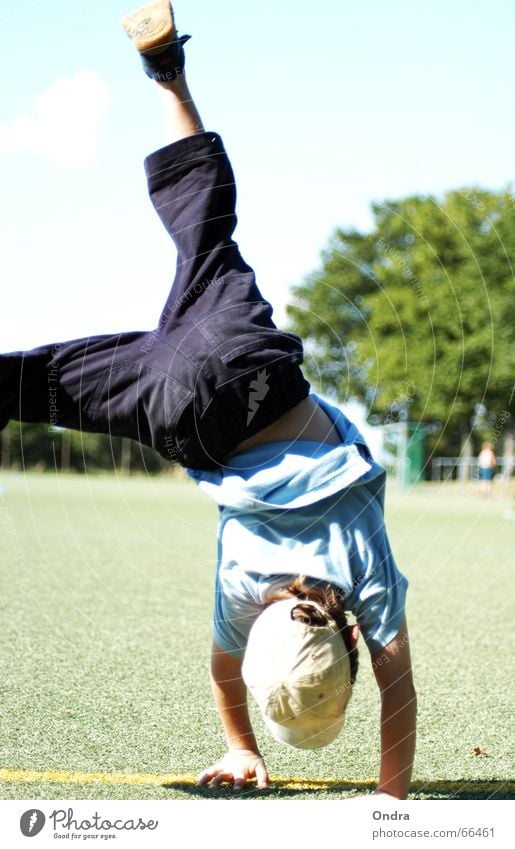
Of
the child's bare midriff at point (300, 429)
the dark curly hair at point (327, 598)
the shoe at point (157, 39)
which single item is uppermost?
the shoe at point (157, 39)

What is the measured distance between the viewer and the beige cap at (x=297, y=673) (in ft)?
6.22

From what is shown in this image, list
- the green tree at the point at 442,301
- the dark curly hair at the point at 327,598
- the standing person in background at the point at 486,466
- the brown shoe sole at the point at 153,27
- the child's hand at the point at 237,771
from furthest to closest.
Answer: the standing person in background at the point at 486,466 → the green tree at the point at 442,301 → the child's hand at the point at 237,771 → the brown shoe sole at the point at 153,27 → the dark curly hair at the point at 327,598

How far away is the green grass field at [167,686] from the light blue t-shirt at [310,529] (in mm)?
534

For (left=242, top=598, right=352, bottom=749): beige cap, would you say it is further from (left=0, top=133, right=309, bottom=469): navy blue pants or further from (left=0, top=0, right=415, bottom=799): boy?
(left=0, top=133, right=309, bottom=469): navy blue pants

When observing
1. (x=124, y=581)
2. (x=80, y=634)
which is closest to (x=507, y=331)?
(x=124, y=581)

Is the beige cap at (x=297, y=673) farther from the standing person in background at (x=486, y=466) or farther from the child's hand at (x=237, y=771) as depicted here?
the standing person in background at (x=486, y=466)

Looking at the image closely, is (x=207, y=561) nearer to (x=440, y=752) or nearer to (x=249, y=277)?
(x=440, y=752)

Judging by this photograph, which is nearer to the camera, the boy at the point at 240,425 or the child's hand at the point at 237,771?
the boy at the point at 240,425

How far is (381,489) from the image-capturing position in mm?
2244

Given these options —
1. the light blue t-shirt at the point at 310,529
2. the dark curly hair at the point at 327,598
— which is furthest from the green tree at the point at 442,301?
the dark curly hair at the point at 327,598

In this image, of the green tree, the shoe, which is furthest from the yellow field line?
the green tree

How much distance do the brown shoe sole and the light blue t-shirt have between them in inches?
38.8

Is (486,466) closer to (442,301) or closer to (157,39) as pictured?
(442,301)

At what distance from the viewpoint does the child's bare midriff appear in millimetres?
2209
